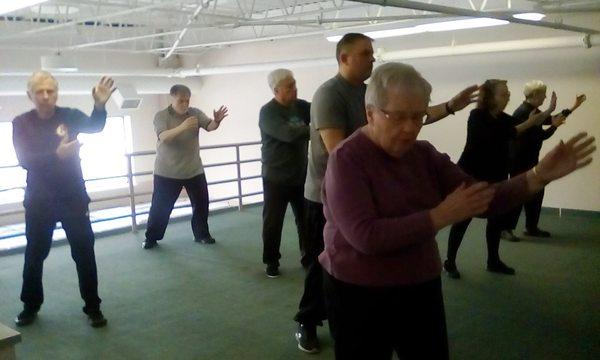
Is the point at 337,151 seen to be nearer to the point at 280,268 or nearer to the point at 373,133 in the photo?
the point at 373,133

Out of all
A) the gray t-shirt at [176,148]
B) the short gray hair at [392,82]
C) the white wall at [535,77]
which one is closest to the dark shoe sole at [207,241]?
the gray t-shirt at [176,148]

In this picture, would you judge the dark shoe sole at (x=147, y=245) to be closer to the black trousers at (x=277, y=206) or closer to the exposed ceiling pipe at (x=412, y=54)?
the black trousers at (x=277, y=206)

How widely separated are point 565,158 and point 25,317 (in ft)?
Result: 10.6

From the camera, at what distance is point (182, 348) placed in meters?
3.25

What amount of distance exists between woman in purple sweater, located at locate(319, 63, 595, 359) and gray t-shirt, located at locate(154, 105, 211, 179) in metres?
3.76

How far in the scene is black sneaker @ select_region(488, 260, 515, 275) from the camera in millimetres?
4449

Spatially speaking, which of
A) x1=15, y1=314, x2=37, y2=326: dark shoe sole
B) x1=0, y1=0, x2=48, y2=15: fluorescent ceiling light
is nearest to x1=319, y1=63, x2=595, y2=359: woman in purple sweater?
x1=15, y1=314, x2=37, y2=326: dark shoe sole

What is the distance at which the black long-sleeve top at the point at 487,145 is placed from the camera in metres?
4.11

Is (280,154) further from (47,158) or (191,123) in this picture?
(47,158)

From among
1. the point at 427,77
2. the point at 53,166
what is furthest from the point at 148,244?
the point at 427,77

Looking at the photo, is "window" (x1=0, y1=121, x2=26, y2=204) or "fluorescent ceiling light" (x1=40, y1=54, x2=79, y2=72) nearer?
"fluorescent ceiling light" (x1=40, y1=54, x2=79, y2=72)

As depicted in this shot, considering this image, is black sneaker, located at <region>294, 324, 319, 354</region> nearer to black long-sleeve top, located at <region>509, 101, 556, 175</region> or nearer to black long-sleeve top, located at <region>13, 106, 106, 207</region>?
black long-sleeve top, located at <region>13, 106, 106, 207</region>

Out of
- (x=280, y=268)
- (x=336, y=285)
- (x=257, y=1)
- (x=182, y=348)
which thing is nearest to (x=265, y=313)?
(x=182, y=348)

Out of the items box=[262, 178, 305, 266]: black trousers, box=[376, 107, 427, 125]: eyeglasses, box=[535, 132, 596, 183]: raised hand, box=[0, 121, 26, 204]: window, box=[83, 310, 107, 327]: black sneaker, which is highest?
box=[376, 107, 427, 125]: eyeglasses
